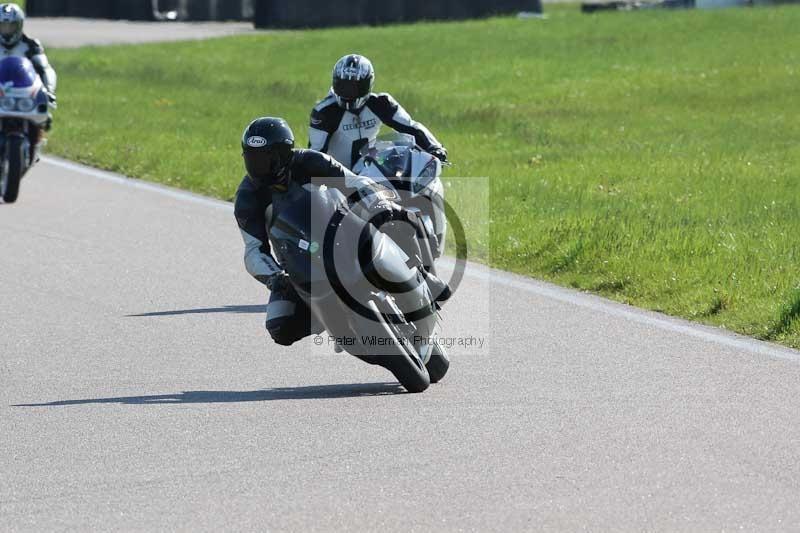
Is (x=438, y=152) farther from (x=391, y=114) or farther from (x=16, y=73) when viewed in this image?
(x=16, y=73)

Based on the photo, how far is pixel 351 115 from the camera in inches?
425

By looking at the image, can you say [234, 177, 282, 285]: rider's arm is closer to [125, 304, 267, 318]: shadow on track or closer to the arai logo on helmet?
the arai logo on helmet

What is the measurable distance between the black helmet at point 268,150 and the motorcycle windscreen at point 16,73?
27.7ft

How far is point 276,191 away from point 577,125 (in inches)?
569

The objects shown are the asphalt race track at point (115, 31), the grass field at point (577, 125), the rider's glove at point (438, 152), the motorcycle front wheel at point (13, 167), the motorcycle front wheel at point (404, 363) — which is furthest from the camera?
the asphalt race track at point (115, 31)

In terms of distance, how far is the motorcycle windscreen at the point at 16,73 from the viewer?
15773mm

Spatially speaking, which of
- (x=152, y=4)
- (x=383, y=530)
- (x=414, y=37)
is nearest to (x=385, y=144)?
(x=383, y=530)

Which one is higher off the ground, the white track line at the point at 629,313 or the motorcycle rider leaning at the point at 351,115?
the motorcycle rider leaning at the point at 351,115

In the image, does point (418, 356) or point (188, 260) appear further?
point (188, 260)

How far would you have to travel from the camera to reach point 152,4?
47438 millimetres

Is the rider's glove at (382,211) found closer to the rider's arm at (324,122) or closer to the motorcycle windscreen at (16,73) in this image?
the rider's arm at (324,122)

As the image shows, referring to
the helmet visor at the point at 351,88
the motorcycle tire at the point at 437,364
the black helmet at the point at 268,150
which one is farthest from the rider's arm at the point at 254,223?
the helmet visor at the point at 351,88

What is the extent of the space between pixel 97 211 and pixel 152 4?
33.3 m

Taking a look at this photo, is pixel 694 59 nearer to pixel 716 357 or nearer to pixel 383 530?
pixel 716 357
